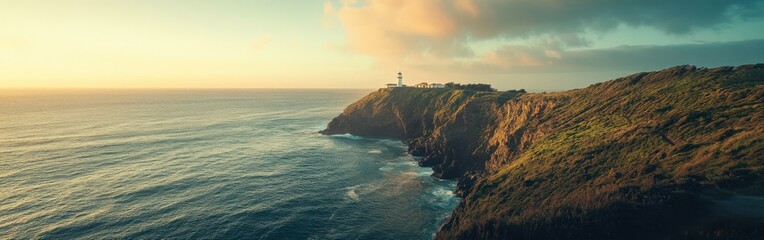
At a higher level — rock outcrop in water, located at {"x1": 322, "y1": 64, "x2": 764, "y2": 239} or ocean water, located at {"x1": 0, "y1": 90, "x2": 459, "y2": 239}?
rock outcrop in water, located at {"x1": 322, "y1": 64, "x2": 764, "y2": 239}

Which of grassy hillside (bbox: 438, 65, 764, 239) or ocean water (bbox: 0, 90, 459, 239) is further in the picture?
ocean water (bbox: 0, 90, 459, 239)

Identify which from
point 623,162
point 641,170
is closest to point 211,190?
point 623,162

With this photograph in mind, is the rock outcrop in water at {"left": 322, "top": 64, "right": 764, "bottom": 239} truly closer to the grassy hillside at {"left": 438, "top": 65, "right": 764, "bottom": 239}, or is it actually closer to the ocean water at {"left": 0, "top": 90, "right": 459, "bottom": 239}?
the grassy hillside at {"left": 438, "top": 65, "right": 764, "bottom": 239}

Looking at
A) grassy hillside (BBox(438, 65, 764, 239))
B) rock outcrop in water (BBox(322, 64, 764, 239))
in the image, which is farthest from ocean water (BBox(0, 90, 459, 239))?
grassy hillside (BBox(438, 65, 764, 239))

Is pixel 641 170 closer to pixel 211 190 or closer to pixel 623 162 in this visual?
pixel 623 162

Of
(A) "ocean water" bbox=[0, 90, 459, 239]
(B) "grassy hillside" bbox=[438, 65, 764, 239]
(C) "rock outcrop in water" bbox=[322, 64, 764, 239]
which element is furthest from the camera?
(A) "ocean water" bbox=[0, 90, 459, 239]

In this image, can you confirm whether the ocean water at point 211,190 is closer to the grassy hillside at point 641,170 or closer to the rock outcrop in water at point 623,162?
the rock outcrop in water at point 623,162
